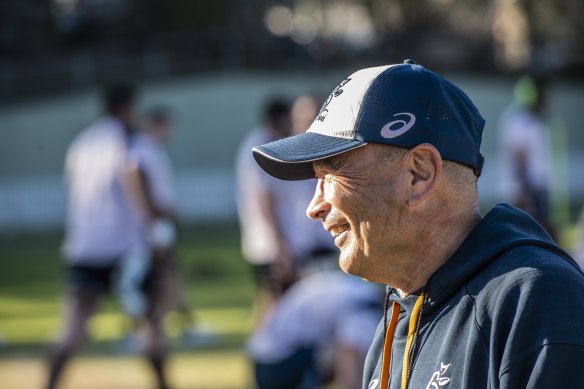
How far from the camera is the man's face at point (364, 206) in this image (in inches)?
90.4

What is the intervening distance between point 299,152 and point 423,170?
10.6 inches

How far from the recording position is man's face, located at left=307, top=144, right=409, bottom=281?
229 cm

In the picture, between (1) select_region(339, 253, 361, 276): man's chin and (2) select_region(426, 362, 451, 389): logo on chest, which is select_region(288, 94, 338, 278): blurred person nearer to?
(1) select_region(339, 253, 361, 276): man's chin

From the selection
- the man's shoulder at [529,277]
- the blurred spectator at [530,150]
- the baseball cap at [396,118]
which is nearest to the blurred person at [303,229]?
the blurred spectator at [530,150]

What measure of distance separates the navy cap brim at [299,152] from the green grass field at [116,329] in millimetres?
5673

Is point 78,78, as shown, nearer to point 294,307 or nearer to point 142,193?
point 142,193

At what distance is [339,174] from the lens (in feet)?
7.74

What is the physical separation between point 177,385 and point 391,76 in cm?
618

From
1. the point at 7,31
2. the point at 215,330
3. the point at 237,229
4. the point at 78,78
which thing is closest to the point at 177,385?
the point at 215,330

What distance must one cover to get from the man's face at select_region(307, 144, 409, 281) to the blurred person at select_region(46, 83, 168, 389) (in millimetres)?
5143

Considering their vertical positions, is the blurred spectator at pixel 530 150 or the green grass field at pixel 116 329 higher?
the blurred spectator at pixel 530 150

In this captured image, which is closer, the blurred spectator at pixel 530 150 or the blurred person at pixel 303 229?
the blurred person at pixel 303 229

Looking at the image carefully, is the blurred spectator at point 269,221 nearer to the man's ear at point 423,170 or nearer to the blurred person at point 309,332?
the blurred person at point 309,332

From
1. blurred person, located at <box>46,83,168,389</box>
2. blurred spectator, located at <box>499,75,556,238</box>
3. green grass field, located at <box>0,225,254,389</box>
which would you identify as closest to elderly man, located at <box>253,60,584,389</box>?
blurred person, located at <box>46,83,168,389</box>
